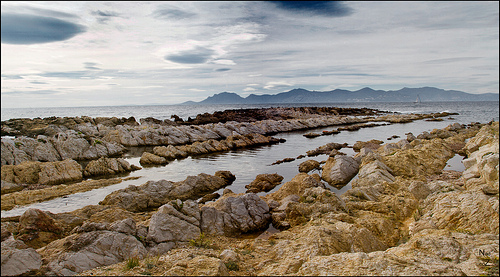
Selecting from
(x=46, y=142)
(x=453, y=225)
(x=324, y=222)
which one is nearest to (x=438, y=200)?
(x=453, y=225)

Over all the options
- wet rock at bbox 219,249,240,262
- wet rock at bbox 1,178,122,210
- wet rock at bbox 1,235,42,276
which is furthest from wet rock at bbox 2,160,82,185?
wet rock at bbox 219,249,240,262

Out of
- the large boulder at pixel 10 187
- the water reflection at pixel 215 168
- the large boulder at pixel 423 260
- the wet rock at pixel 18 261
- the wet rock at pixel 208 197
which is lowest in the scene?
the wet rock at pixel 208 197

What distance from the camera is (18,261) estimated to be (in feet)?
22.7

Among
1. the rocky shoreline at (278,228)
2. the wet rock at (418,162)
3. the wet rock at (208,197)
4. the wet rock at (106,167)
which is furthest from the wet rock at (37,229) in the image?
the wet rock at (418,162)

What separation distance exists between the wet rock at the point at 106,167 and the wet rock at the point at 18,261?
2386cm

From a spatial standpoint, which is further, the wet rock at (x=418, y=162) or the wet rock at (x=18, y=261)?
the wet rock at (x=418, y=162)

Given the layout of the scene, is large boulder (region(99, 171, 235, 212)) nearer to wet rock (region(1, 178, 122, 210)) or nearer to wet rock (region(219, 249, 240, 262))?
wet rock (region(1, 178, 122, 210))

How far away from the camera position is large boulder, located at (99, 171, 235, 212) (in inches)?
732

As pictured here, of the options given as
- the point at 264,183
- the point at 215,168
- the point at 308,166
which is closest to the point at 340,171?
the point at 308,166

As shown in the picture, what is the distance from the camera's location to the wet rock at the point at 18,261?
6.61m

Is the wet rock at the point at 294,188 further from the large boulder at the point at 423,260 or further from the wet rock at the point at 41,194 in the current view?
the wet rock at the point at 41,194

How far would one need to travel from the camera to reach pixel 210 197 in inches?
840

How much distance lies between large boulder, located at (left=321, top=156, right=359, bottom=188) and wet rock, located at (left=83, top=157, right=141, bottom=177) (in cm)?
2324

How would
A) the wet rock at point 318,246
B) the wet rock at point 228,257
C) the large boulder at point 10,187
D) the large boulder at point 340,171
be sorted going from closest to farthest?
the wet rock at point 318,246, the wet rock at point 228,257, the large boulder at point 10,187, the large boulder at point 340,171
